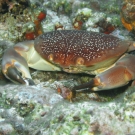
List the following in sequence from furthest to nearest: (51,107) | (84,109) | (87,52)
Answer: (87,52) → (51,107) → (84,109)

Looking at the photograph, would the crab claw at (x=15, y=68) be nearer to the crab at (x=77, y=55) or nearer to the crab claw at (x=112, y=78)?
the crab at (x=77, y=55)

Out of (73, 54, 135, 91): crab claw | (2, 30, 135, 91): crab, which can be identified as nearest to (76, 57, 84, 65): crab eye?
(2, 30, 135, 91): crab

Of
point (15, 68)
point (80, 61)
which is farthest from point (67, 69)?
point (15, 68)

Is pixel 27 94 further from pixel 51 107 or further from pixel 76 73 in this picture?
pixel 76 73

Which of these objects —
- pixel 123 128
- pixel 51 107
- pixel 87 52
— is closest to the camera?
pixel 123 128

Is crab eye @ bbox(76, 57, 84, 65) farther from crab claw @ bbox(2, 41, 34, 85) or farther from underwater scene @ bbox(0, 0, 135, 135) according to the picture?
crab claw @ bbox(2, 41, 34, 85)

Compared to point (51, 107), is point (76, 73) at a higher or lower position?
lower

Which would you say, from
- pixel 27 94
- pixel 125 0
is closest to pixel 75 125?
pixel 27 94
